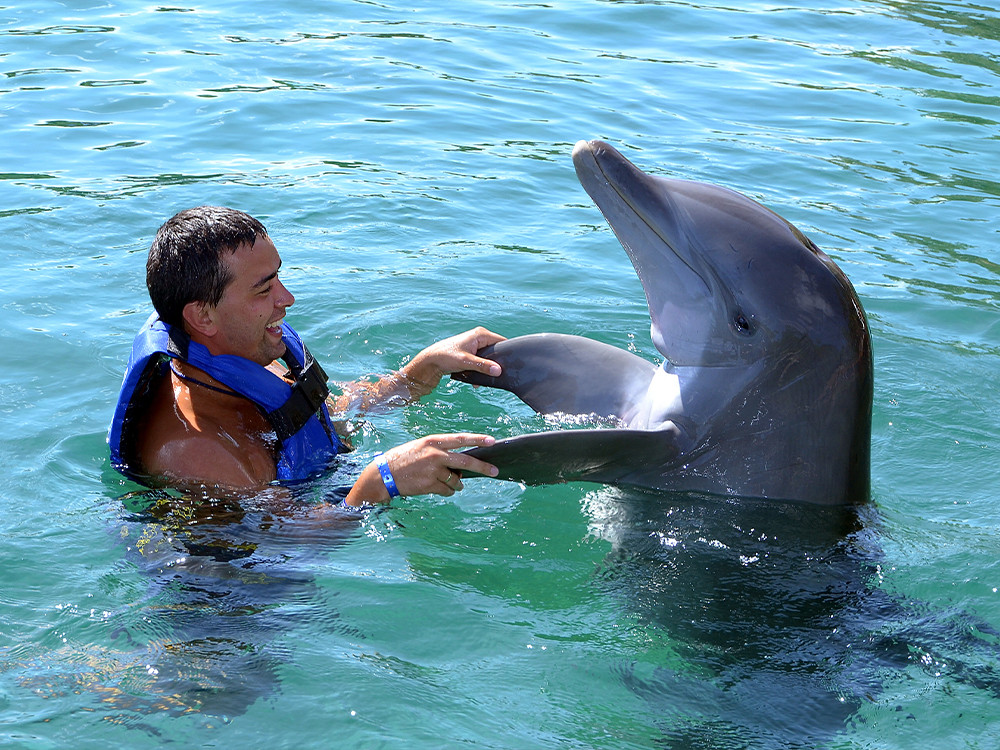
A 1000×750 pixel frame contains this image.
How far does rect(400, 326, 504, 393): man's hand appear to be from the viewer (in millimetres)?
5402

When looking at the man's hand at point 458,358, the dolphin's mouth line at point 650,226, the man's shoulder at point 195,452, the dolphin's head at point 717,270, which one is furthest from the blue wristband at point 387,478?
the dolphin's mouth line at point 650,226

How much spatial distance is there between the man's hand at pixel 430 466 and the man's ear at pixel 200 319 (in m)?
0.98

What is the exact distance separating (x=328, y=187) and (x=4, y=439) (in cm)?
424

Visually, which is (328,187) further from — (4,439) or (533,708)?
(533,708)

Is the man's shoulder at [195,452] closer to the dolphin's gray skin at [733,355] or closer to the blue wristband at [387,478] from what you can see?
the blue wristband at [387,478]

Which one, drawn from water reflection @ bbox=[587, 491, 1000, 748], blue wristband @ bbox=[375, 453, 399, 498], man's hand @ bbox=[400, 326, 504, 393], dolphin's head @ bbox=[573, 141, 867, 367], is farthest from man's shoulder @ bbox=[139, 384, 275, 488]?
dolphin's head @ bbox=[573, 141, 867, 367]

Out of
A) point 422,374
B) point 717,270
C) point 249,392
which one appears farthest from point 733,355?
point 249,392

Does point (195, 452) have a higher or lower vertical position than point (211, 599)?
higher

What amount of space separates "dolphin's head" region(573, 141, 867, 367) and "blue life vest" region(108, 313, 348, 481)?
1613 mm

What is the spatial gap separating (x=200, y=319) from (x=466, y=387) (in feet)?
6.61

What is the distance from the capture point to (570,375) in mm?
5336

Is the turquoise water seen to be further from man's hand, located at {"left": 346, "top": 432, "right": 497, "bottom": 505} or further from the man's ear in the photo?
the man's ear

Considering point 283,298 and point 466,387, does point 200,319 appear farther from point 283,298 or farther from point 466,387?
point 466,387

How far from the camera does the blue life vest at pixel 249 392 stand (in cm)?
497
